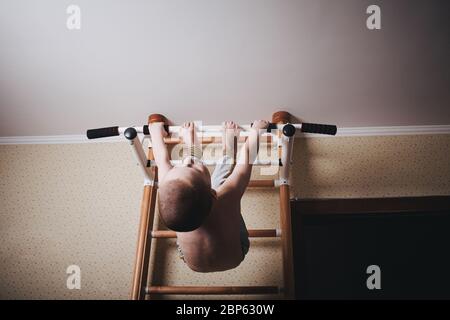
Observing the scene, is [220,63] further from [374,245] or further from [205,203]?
[374,245]

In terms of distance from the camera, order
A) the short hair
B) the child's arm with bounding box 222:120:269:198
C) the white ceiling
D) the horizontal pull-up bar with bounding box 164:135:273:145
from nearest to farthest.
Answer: the short hair < the child's arm with bounding box 222:120:269:198 < the white ceiling < the horizontal pull-up bar with bounding box 164:135:273:145

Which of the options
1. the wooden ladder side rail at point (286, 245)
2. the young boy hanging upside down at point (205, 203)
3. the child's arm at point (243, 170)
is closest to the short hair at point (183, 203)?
the young boy hanging upside down at point (205, 203)

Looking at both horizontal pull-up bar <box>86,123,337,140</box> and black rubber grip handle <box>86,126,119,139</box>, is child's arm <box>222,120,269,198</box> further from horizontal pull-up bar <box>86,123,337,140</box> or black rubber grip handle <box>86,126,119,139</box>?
black rubber grip handle <box>86,126,119,139</box>

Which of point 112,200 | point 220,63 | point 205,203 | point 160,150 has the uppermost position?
point 220,63

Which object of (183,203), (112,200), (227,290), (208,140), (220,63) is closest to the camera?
(183,203)

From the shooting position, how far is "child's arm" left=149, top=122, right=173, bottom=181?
109 centimetres

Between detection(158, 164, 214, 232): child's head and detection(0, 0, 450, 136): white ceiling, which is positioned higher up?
detection(0, 0, 450, 136): white ceiling

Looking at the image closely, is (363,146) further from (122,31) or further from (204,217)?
(122,31)

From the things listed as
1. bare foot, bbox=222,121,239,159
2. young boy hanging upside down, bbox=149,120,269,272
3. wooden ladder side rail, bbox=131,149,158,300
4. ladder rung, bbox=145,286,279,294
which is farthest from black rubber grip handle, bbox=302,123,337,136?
wooden ladder side rail, bbox=131,149,158,300

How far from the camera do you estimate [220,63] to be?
1.31 m

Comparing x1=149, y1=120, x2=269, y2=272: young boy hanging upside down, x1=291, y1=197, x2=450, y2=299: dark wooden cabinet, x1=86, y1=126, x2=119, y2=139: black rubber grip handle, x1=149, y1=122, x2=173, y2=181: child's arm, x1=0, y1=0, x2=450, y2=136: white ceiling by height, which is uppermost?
x1=0, y1=0, x2=450, y2=136: white ceiling

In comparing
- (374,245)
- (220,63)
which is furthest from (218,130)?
(374,245)

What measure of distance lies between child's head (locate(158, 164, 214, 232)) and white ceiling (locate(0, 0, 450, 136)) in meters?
0.67
